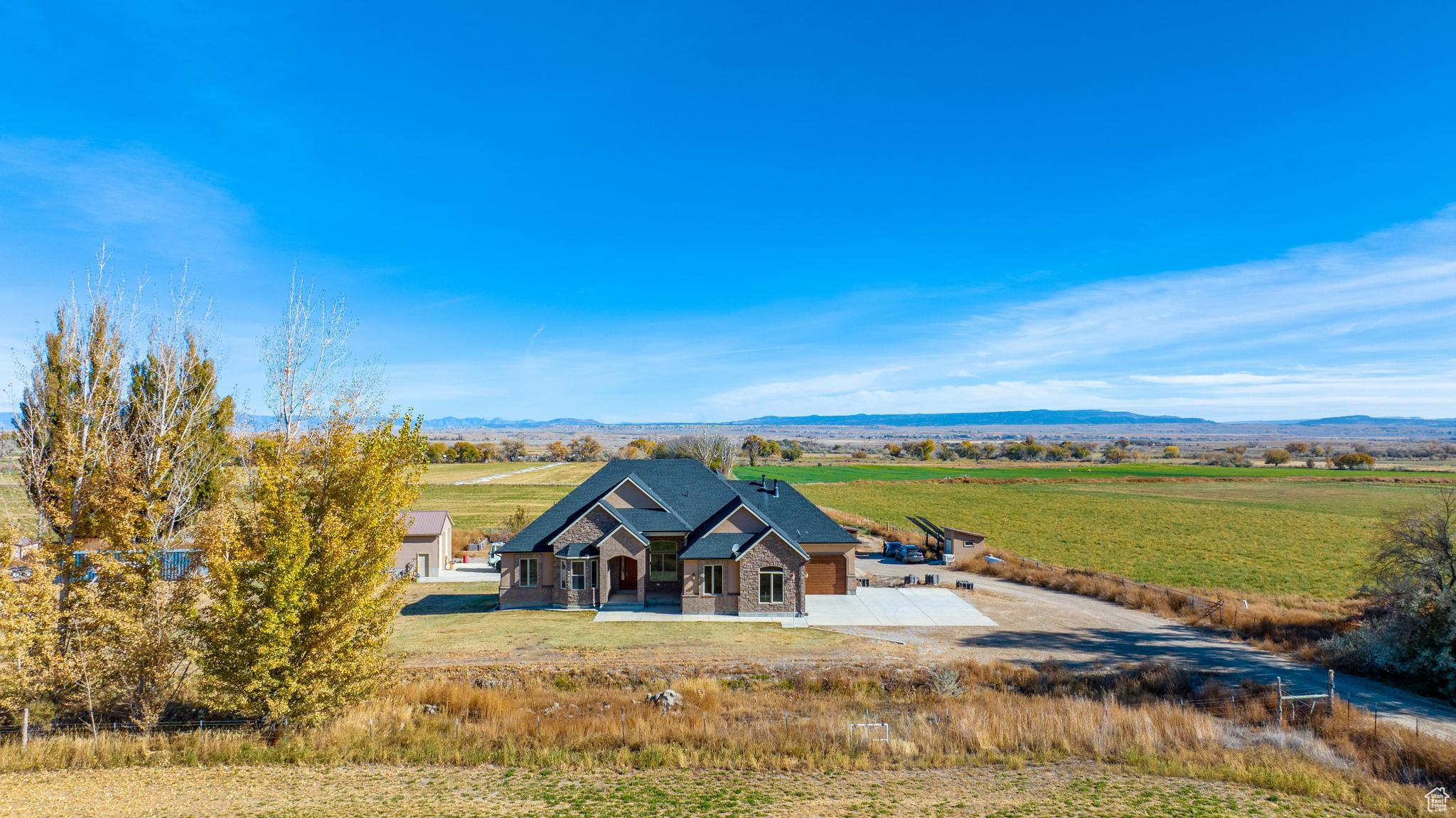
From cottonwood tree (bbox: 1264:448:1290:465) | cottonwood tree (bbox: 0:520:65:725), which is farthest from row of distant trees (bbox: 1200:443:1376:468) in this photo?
cottonwood tree (bbox: 0:520:65:725)

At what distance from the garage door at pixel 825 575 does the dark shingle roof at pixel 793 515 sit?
1.04m

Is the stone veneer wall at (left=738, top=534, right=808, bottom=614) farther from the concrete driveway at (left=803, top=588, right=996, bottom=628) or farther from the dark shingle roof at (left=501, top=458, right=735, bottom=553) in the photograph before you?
the dark shingle roof at (left=501, top=458, right=735, bottom=553)

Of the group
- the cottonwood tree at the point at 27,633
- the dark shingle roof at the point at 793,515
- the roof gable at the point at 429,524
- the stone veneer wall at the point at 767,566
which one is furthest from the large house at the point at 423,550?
the cottonwood tree at the point at 27,633

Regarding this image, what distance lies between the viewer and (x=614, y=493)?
114ft

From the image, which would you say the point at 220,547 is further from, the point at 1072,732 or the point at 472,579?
the point at 472,579

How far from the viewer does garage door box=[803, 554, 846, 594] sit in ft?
114

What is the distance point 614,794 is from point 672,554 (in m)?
19.7

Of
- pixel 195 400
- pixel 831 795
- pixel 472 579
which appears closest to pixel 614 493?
pixel 472 579

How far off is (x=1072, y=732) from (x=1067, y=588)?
20.2 m

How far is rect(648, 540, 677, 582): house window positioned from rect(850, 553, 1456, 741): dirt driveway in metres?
9.34

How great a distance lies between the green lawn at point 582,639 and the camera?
81.1ft

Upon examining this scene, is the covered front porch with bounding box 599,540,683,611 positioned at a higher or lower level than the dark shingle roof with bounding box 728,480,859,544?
lower

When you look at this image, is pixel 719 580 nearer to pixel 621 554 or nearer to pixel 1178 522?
pixel 621 554

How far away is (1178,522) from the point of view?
63.0 meters
